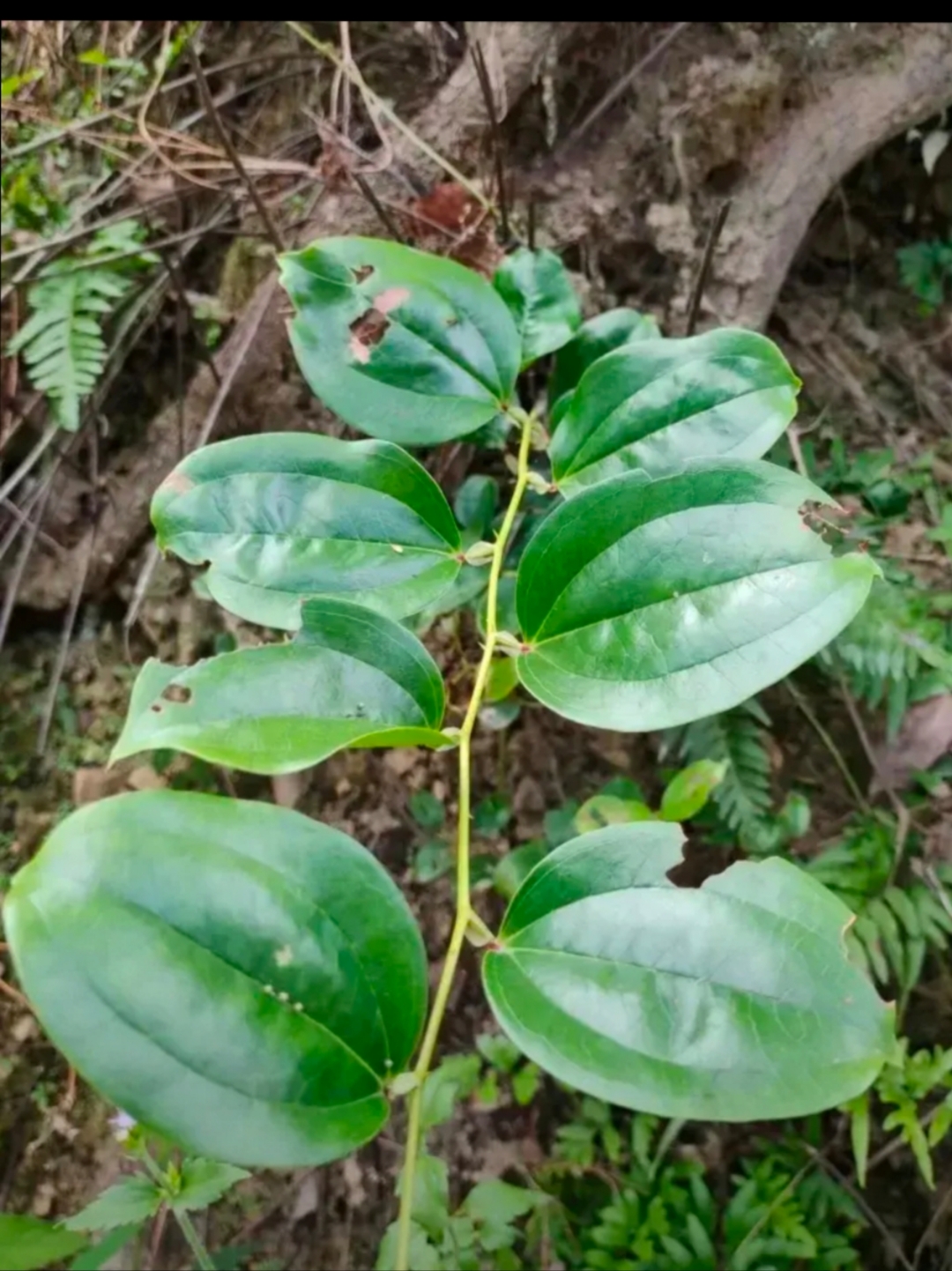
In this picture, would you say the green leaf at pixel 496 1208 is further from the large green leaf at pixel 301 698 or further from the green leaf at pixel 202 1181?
the large green leaf at pixel 301 698

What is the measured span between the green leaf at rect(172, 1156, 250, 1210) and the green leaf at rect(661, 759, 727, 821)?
0.48m

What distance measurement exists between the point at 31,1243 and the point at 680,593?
0.68 metres

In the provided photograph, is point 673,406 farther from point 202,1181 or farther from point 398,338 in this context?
point 202,1181

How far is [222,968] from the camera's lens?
0.46 metres

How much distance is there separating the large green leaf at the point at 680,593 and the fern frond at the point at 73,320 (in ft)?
2.59

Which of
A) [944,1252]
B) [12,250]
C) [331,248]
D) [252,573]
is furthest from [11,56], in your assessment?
[944,1252]

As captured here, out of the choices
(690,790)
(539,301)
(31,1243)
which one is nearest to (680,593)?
(690,790)

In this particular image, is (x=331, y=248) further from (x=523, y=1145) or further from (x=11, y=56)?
(x=11, y=56)

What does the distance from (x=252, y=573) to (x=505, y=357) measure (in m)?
0.35

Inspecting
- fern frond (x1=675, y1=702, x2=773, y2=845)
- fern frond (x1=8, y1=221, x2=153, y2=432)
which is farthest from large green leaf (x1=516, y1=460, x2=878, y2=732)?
fern frond (x1=8, y1=221, x2=153, y2=432)

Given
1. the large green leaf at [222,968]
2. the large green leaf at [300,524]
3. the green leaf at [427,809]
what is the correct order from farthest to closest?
the green leaf at [427,809] < the large green leaf at [300,524] < the large green leaf at [222,968]

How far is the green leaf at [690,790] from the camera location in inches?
35.4

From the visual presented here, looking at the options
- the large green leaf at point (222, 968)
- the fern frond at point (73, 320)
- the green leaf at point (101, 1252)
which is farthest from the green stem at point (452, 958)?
the fern frond at point (73, 320)

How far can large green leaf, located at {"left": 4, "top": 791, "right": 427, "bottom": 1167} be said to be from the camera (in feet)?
1.41
